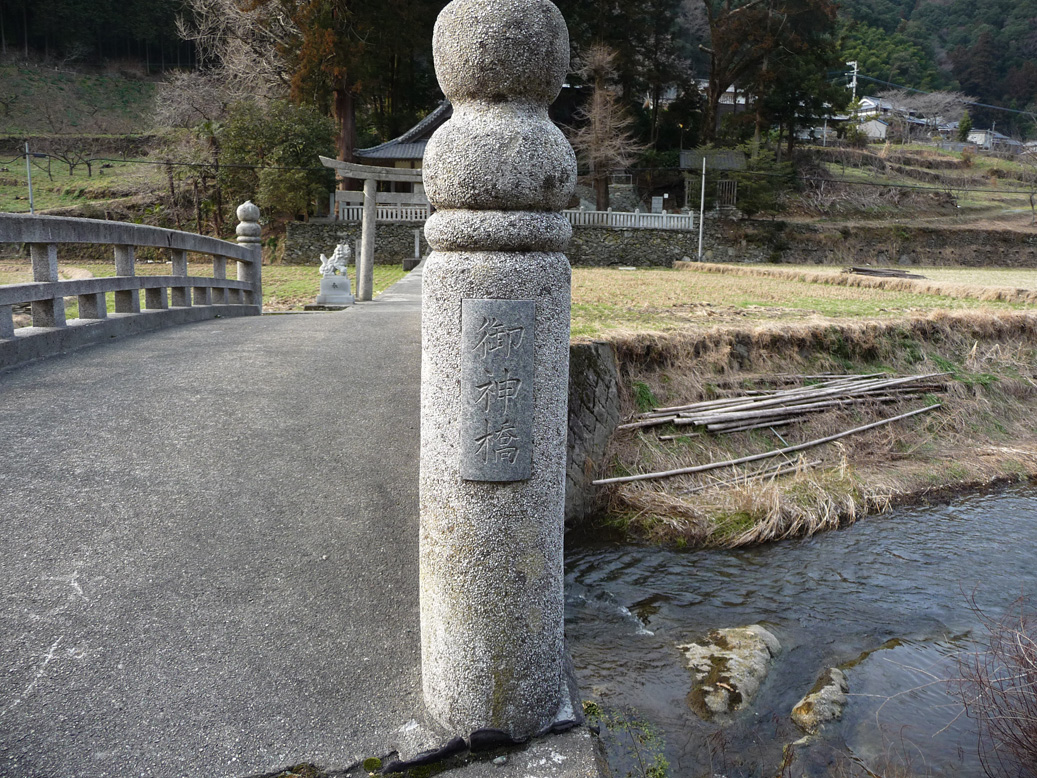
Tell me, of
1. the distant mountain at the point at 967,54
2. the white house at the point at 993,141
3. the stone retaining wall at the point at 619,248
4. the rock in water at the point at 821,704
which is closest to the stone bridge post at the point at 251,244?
the rock in water at the point at 821,704

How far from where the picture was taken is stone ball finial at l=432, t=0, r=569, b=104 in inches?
103

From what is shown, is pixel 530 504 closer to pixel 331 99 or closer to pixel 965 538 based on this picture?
pixel 965 538

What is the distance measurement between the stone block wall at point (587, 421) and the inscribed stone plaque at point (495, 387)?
4.11 metres

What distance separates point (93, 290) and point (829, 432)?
7.87 meters

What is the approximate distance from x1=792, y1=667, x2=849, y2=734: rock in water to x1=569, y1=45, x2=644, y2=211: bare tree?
30597 mm

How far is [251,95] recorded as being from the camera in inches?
1275

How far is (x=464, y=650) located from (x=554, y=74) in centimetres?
212

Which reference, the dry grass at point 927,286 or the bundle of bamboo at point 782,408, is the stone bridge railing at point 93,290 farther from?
the dry grass at point 927,286

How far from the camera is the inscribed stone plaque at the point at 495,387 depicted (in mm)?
2686

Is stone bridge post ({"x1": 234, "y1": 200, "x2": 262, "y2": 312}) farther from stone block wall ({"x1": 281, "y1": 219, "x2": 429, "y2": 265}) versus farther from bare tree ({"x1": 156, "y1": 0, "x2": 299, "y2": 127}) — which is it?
bare tree ({"x1": 156, "y1": 0, "x2": 299, "y2": 127})

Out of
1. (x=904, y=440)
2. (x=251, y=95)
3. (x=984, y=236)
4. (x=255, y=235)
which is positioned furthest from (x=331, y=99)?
(x=984, y=236)

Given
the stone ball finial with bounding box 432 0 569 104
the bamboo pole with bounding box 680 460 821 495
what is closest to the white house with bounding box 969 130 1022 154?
the bamboo pole with bounding box 680 460 821 495

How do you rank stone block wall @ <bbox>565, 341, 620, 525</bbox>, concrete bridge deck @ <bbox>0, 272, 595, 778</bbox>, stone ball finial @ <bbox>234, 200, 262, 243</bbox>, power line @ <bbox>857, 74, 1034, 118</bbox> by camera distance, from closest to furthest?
concrete bridge deck @ <bbox>0, 272, 595, 778</bbox>
stone block wall @ <bbox>565, 341, 620, 525</bbox>
stone ball finial @ <bbox>234, 200, 262, 243</bbox>
power line @ <bbox>857, 74, 1034, 118</bbox>

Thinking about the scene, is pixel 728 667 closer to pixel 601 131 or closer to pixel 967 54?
pixel 601 131
